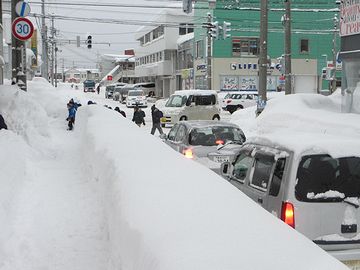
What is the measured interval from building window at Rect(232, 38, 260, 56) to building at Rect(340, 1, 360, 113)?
3316cm

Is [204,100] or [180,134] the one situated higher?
[204,100]

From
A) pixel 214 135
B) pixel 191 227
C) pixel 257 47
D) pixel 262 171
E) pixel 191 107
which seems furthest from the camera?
pixel 257 47

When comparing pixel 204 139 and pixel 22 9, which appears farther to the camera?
pixel 22 9

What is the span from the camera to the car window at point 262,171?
5398 mm

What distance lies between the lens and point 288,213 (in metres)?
4.84

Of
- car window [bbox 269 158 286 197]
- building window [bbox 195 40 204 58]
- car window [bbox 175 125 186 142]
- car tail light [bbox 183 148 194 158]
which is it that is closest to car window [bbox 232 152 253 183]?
car window [bbox 269 158 286 197]

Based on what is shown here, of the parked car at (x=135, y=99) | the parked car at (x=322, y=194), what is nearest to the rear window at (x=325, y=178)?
the parked car at (x=322, y=194)

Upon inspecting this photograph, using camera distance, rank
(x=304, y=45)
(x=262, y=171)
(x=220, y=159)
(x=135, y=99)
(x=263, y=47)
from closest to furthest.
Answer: (x=262, y=171), (x=220, y=159), (x=263, y=47), (x=135, y=99), (x=304, y=45)

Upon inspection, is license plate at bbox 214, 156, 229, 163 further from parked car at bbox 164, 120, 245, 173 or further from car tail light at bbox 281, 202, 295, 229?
car tail light at bbox 281, 202, 295, 229

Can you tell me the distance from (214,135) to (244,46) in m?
39.6

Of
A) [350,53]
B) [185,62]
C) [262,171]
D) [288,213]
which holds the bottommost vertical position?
[288,213]

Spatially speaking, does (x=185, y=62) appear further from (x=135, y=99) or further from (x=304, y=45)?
(x=135, y=99)

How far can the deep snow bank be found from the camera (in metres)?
2.70

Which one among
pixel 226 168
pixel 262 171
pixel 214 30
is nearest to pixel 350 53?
pixel 226 168
